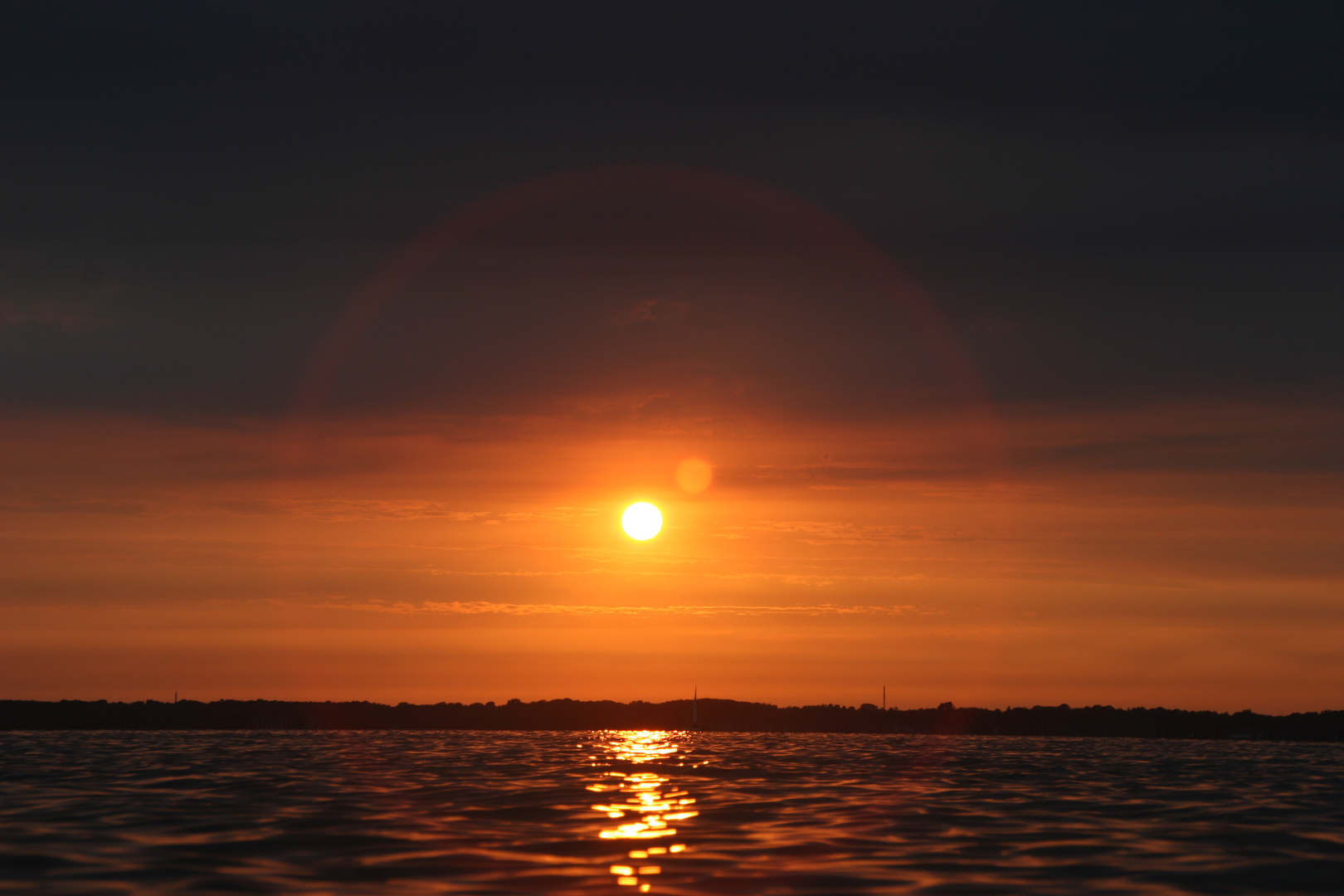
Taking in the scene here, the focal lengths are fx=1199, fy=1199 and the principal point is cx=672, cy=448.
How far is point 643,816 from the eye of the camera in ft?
112

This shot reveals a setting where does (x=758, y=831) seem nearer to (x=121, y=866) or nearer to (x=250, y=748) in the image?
(x=121, y=866)

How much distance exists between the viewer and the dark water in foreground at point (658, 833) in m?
22.0

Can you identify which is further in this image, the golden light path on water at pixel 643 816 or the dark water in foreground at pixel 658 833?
the golden light path on water at pixel 643 816

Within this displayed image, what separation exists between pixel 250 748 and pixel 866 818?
74.2 meters

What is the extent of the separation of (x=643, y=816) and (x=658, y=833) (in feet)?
16.1

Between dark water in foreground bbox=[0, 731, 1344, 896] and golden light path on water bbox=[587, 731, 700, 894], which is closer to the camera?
dark water in foreground bbox=[0, 731, 1344, 896]

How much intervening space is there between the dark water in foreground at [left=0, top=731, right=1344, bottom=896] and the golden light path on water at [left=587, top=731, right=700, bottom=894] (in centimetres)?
13

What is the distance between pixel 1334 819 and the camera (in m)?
35.3

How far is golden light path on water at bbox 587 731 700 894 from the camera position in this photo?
23.1 metres

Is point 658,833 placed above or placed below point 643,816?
below

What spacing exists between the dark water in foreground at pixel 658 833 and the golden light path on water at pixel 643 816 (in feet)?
0.42

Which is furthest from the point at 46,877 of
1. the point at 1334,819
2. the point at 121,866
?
the point at 1334,819

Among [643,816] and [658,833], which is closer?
[658,833]

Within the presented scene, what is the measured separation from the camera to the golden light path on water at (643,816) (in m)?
23.1
